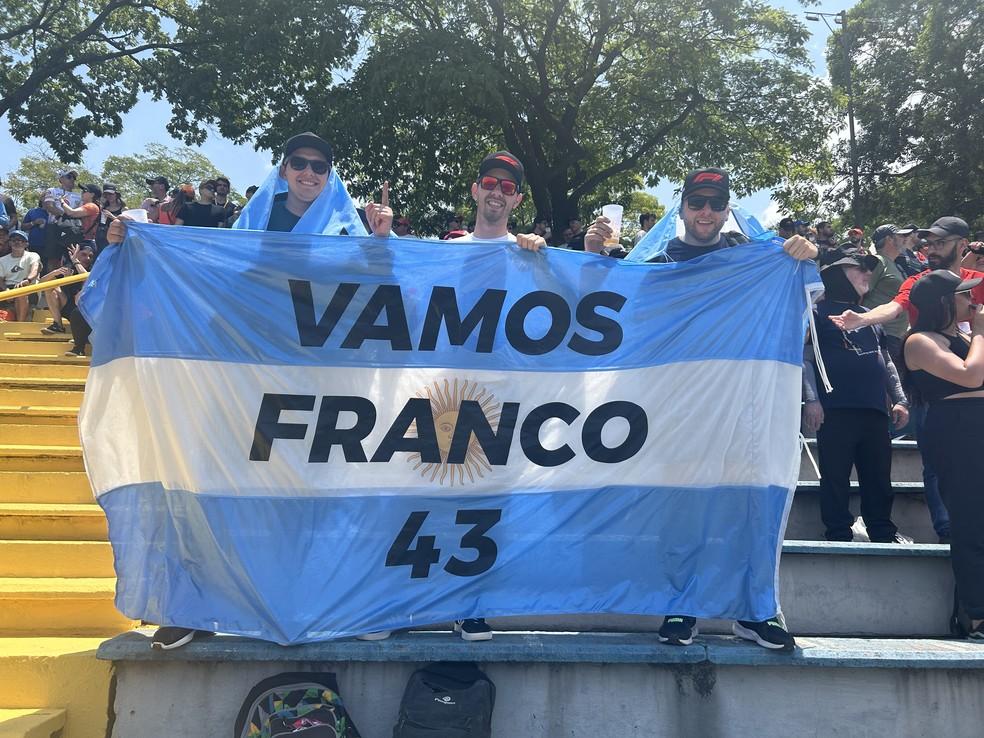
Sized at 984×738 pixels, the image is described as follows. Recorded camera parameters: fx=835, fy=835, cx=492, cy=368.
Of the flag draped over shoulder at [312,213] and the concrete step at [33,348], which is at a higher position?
the flag draped over shoulder at [312,213]

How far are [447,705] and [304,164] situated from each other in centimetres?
276

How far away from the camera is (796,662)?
3.84m

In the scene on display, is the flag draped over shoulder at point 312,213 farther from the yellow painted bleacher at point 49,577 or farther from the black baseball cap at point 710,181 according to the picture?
the yellow painted bleacher at point 49,577

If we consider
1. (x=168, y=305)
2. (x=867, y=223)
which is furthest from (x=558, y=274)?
(x=867, y=223)

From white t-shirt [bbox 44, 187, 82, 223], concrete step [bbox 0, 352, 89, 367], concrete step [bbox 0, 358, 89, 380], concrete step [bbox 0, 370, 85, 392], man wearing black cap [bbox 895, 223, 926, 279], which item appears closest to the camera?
concrete step [bbox 0, 370, 85, 392]

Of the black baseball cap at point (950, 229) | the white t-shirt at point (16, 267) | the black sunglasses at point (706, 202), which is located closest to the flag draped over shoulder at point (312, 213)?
the black sunglasses at point (706, 202)

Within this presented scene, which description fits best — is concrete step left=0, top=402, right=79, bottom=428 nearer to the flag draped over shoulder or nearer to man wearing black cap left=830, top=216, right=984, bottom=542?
the flag draped over shoulder

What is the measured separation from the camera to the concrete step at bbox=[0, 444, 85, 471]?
5.43 m

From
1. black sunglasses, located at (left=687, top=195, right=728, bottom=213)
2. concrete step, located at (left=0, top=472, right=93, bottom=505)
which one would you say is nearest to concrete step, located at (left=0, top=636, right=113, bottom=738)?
concrete step, located at (left=0, top=472, right=93, bottom=505)

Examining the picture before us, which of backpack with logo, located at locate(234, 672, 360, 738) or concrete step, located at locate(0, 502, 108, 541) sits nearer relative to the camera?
backpack with logo, located at locate(234, 672, 360, 738)

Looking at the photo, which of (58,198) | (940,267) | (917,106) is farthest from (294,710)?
(917,106)

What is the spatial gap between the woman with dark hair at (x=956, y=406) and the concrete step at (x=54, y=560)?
4.53 metres

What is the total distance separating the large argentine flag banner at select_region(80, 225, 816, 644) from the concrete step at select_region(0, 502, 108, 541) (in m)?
1.16

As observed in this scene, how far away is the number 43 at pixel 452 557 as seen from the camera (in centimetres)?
399
